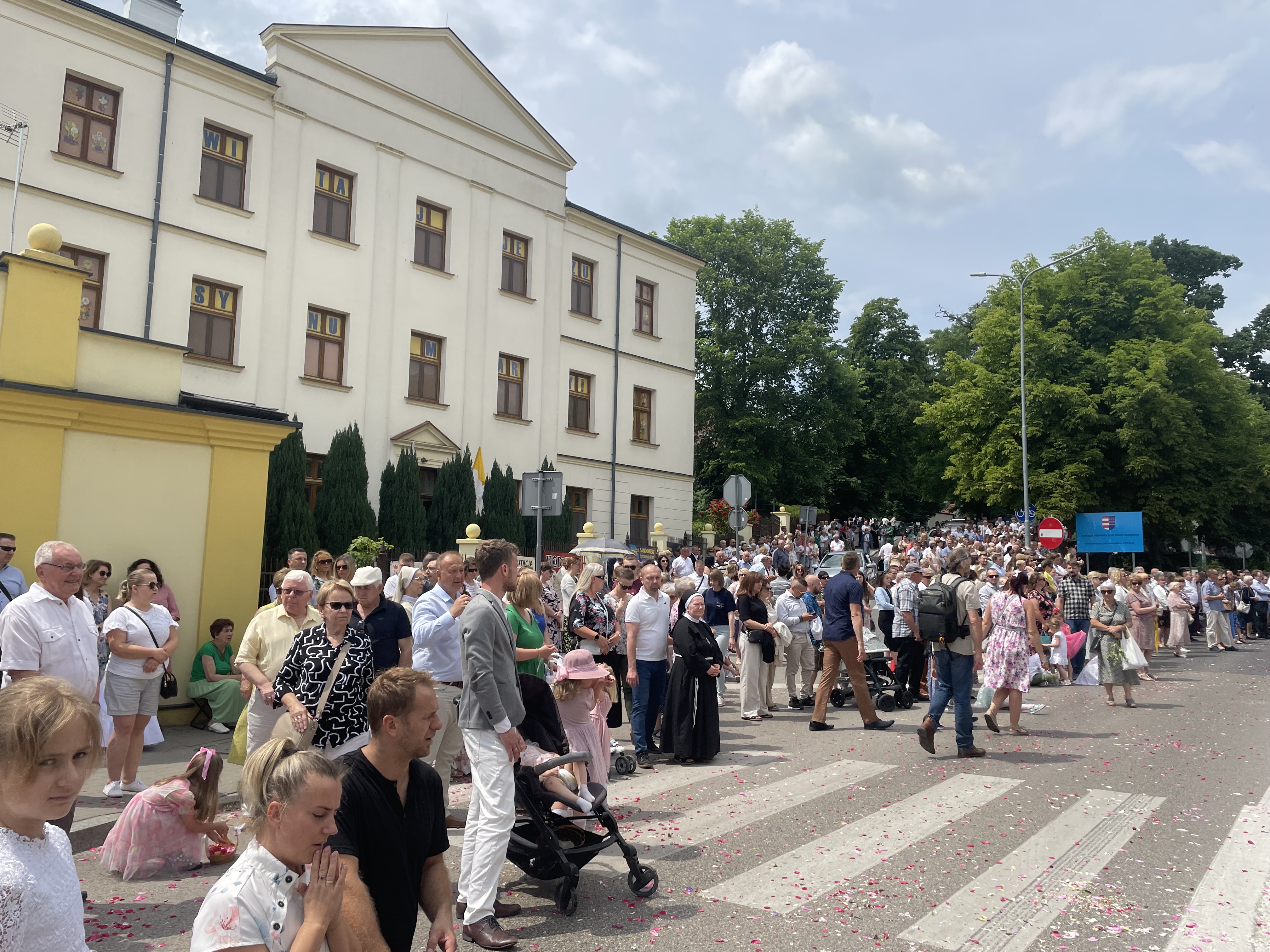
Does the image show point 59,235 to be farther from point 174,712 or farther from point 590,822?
point 590,822

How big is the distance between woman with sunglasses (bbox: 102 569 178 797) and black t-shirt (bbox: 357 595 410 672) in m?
2.07

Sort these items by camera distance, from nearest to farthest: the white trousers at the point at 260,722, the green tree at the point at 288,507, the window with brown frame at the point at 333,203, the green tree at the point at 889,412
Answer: the white trousers at the point at 260,722 → the green tree at the point at 288,507 → the window with brown frame at the point at 333,203 → the green tree at the point at 889,412

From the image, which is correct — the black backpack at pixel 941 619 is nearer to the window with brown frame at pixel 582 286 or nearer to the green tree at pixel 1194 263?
the window with brown frame at pixel 582 286

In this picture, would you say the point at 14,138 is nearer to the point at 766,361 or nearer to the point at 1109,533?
the point at 766,361

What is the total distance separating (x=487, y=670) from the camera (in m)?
4.99

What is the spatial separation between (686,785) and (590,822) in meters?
2.29

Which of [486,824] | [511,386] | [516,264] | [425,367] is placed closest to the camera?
[486,824]

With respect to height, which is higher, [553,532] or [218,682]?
[553,532]

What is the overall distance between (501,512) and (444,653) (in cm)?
1847

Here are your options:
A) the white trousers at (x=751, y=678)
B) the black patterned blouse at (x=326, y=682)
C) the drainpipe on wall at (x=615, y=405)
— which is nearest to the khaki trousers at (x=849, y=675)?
the white trousers at (x=751, y=678)

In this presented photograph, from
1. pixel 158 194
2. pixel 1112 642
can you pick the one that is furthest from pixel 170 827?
pixel 158 194

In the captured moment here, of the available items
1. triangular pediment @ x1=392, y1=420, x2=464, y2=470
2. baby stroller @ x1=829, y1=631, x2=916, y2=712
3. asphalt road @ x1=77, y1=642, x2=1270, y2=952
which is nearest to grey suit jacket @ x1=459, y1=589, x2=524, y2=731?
asphalt road @ x1=77, y1=642, x2=1270, y2=952

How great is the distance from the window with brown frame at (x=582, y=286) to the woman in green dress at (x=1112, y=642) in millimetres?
19257

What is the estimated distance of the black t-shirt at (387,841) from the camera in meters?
3.05
